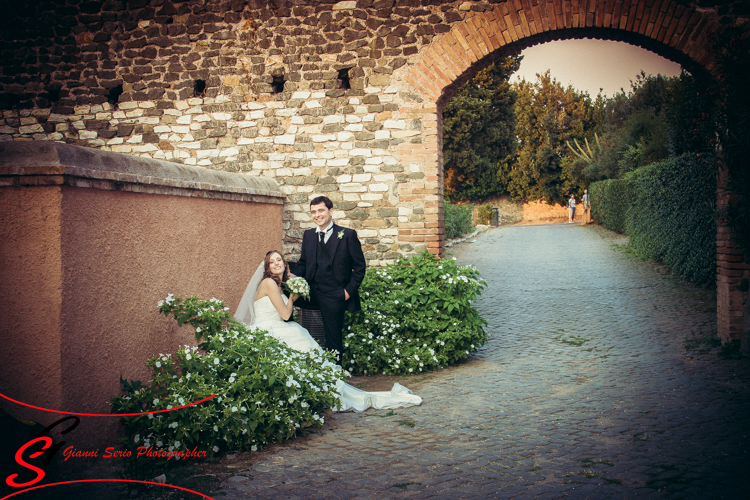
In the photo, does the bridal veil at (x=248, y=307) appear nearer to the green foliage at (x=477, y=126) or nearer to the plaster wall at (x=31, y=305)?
the plaster wall at (x=31, y=305)

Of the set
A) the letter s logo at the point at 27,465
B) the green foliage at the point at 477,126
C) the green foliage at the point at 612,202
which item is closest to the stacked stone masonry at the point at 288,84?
the letter s logo at the point at 27,465

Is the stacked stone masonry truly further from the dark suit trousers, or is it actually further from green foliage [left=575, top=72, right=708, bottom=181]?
green foliage [left=575, top=72, right=708, bottom=181]

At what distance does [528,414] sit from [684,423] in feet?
3.59

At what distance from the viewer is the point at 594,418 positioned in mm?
4191

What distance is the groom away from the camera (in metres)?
5.35

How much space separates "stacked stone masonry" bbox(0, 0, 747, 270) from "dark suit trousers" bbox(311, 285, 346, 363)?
75.5 inches

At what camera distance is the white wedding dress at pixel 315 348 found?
4750mm

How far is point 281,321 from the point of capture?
5.05 metres

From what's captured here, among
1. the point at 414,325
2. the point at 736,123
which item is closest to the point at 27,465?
the point at 414,325

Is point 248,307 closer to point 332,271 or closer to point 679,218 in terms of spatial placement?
point 332,271

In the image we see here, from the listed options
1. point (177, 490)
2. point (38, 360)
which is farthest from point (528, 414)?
point (38, 360)

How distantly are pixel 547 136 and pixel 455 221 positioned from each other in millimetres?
19892

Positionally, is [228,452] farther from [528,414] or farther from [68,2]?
[68,2]

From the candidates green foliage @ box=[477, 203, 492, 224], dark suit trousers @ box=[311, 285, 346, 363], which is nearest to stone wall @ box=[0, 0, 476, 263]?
dark suit trousers @ box=[311, 285, 346, 363]
